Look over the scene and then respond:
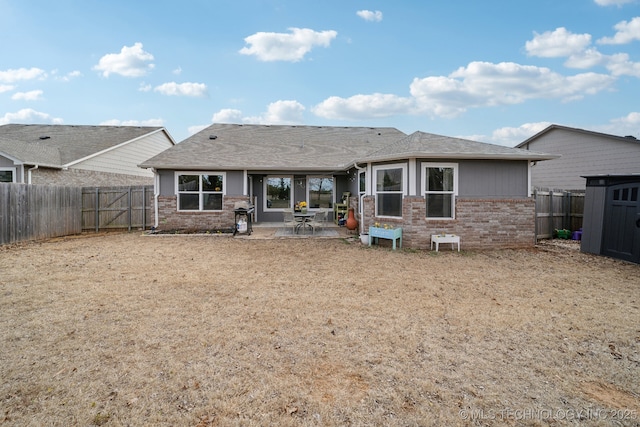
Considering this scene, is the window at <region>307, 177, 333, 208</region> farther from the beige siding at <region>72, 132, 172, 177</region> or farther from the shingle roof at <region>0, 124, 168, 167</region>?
the shingle roof at <region>0, 124, 168, 167</region>

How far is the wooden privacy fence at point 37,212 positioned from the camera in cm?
961

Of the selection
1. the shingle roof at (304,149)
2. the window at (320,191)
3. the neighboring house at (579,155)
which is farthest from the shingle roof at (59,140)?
the neighboring house at (579,155)

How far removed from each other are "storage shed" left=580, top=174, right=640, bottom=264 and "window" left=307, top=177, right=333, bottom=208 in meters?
9.49

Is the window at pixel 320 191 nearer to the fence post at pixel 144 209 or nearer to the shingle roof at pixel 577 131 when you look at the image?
the fence post at pixel 144 209

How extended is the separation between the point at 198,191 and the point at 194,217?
1075mm

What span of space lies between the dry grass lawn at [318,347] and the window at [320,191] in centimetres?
867

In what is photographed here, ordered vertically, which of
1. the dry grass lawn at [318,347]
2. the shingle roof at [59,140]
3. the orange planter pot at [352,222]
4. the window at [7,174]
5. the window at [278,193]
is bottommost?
the dry grass lawn at [318,347]

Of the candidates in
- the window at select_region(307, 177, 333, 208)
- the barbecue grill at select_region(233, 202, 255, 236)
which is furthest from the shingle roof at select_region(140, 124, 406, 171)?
the barbecue grill at select_region(233, 202, 255, 236)

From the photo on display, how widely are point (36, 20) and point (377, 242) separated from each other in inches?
543

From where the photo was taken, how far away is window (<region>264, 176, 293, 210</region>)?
49.4 feet

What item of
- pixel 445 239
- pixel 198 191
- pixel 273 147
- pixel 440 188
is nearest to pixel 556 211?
pixel 440 188

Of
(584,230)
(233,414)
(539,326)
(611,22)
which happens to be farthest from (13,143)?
(611,22)

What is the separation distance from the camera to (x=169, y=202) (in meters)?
12.8

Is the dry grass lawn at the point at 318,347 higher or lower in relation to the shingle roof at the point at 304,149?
lower
